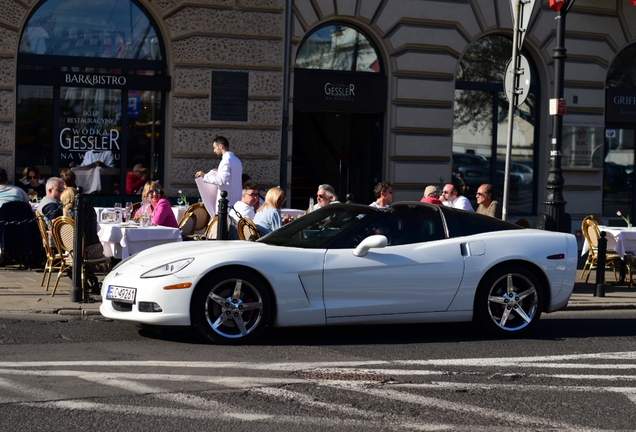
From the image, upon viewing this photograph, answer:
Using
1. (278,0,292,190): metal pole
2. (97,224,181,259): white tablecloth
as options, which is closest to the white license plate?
(97,224,181,259): white tablecloth

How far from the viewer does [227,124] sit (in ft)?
60.0

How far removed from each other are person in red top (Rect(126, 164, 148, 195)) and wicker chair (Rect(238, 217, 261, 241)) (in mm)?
6092

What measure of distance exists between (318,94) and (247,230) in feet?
24.1

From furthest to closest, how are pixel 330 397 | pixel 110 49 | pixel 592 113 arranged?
pixel 592 113 → pixel 110 49 → pixel 330 397

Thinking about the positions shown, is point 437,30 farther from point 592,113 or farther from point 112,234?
point 112,234

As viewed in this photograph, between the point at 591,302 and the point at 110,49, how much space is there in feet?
30.3

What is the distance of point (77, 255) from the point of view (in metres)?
11.3

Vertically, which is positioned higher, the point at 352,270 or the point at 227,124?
the point at 227,124

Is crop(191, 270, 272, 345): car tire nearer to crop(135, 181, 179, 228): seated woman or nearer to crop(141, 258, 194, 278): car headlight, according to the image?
crop(141, 258, 194, 278): car headlight

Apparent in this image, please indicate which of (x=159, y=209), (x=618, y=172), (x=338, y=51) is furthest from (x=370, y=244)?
(x=618, y=172)

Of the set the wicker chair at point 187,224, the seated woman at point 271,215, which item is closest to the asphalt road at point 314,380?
the seated woman at point 271,215

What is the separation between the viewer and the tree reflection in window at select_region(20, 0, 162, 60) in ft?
56.8

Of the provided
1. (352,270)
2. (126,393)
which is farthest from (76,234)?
(126,393)

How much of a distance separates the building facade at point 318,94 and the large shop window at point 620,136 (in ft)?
0.10
